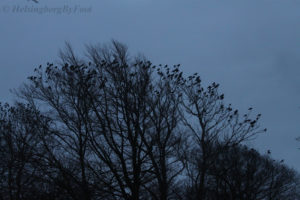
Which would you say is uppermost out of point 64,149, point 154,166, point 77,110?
point 77,110

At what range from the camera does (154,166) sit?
→ 13.9m

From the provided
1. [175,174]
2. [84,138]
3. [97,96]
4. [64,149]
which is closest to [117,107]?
[97,96]

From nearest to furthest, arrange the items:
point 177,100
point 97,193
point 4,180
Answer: point 97,193
point 177,100
point 4,180

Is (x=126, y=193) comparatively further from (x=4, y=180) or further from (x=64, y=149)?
(x=4, y=180)

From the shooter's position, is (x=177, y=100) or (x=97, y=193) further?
(x=177, y=100)

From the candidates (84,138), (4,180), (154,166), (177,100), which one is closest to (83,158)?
(84,138)

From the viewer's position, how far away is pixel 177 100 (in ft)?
51.0

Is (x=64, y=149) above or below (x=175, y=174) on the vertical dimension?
above

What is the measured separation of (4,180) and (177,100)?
33.8 feet

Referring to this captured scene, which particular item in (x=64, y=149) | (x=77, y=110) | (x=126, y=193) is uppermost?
(x=77, y=110)

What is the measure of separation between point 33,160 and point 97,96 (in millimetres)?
3483

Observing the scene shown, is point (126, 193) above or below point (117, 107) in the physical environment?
below

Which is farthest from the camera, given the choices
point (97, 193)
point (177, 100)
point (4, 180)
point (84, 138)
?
point (4, 180)

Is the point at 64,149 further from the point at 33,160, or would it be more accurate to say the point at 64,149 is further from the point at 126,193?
the point at 126,193
